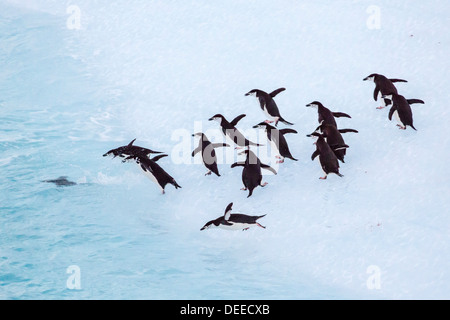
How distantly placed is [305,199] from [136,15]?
5301 millimetres

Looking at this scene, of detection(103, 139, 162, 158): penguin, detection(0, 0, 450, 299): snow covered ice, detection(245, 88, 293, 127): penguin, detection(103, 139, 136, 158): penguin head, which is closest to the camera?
detection(0, 0, 450, 299): snow covered ice

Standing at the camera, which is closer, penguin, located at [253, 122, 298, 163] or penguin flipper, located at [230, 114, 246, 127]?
penguin, located at [253, 122, 298, 163]

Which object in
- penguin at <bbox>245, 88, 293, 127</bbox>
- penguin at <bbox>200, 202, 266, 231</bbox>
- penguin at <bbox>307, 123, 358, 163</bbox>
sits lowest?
penguin at <bbox>200, 202, 266, 231</bbox>

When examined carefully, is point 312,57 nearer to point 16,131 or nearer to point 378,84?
point 378,84

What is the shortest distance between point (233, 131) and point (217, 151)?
27 centimetres

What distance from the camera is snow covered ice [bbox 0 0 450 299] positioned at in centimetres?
573

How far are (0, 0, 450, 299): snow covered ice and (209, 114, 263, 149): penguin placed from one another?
21 cm

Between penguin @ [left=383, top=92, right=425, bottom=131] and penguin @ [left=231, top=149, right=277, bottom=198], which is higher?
penguin @ [left=383, top=92, right=425, bottom=131]

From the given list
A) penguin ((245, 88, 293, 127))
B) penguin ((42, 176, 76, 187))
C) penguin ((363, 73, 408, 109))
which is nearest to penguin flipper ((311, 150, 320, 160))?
penguin ((245, 88, 293, 127))

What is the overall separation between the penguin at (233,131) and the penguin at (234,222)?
1227 millimetres

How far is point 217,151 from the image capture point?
24.1 ft

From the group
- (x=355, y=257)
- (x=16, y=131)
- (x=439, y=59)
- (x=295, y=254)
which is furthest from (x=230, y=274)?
(x=439, y=59)

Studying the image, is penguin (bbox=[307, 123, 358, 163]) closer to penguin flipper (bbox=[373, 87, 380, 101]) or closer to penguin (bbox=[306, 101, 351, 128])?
penguin (bbox=[306, 101, 351, 128])

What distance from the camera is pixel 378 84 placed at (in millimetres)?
7887
